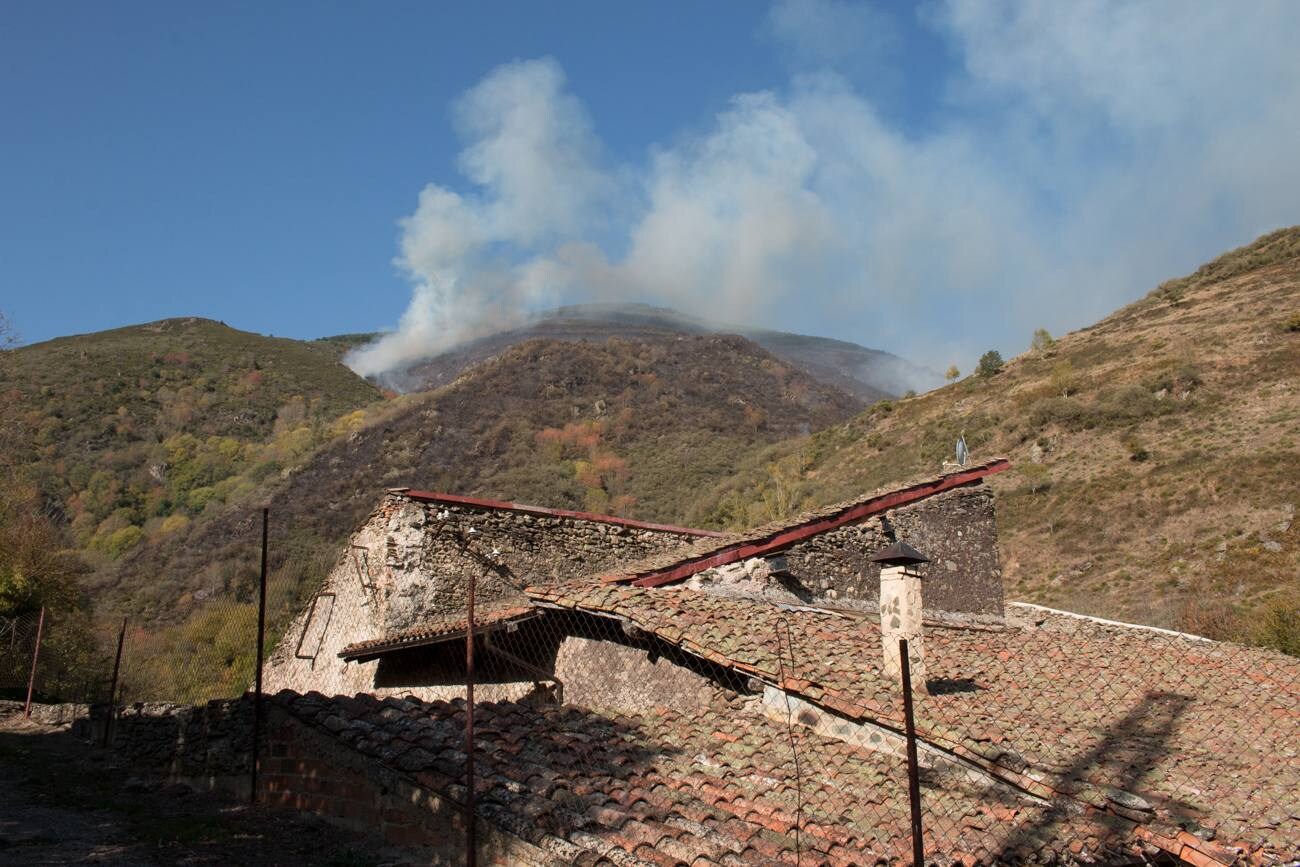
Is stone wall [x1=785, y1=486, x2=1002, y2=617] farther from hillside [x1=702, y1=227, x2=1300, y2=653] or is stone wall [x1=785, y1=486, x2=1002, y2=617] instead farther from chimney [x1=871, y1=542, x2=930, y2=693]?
hillside [x1=702, y1=227, x2=1300, y2=653]

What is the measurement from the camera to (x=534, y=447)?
57.4 metres

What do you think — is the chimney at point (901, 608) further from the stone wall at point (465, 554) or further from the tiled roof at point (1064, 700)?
the stone wall at point (465, 554)

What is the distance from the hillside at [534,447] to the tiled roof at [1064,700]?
20543 mm

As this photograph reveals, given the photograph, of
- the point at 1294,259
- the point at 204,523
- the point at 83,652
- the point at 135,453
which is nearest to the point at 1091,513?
the point at 1294,259

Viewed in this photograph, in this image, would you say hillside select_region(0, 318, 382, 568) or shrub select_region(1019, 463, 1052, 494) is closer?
shrub select_region(1019, 463, 1052, 494)

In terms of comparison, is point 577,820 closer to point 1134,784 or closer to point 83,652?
point 1134,784

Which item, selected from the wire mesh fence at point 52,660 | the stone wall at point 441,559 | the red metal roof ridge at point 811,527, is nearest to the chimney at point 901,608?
the red metal roof ridge at point 811,527

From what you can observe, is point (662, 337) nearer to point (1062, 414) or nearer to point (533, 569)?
point (1062, 414)

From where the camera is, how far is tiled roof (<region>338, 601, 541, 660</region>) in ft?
36.2

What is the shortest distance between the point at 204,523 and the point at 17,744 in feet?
114

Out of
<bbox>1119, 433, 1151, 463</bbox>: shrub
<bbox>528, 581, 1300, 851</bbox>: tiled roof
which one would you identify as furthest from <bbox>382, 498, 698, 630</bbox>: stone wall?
<bbox>1119, 433, 1151, 463</bbox>: shrub

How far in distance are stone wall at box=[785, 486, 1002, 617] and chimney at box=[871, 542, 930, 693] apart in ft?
10.6

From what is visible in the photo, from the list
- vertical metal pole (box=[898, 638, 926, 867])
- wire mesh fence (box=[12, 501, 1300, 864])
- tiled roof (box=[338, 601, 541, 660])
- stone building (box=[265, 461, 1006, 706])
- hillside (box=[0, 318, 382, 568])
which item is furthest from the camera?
hillside (box=[0, 318, 382, 568])

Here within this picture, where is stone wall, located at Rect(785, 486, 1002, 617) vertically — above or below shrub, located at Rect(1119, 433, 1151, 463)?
below
